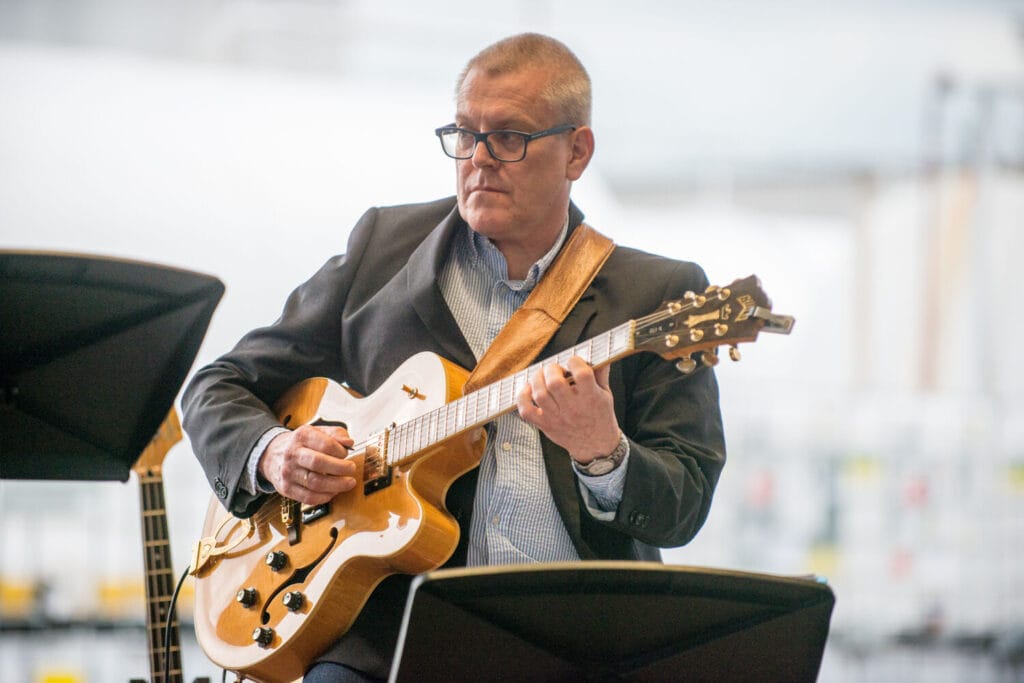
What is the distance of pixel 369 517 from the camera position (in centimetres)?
164

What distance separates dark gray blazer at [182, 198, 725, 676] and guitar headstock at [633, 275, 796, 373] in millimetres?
187

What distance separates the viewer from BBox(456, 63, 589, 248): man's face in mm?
1732

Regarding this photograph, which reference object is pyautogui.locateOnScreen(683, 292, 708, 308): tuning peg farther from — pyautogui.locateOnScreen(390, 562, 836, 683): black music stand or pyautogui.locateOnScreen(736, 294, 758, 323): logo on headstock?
pyautogui.locateOnScreen(390, 562, 836, 683): black music stand

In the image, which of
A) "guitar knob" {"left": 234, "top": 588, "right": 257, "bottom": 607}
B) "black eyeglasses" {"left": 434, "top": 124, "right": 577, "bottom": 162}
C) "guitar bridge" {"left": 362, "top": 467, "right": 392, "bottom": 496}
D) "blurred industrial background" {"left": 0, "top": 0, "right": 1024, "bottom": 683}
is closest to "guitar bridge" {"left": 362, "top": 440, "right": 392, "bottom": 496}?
"guitar bridge" {"left": 362, "top": 467, "right": 392, "bottom": 496}

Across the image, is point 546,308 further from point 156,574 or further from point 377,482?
point 156,574

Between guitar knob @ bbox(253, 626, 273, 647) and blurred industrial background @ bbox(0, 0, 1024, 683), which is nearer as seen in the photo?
guitar knob @ bbox(253, 626, 273, 647)

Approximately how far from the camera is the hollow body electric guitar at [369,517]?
4.92 ft

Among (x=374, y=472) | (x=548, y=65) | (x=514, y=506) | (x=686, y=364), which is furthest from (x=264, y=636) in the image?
(x=548, y=65)

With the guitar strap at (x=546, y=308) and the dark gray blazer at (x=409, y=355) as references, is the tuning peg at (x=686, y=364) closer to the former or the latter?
the dark gray blazer at (x=409, y=355)

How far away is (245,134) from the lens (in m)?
4.21

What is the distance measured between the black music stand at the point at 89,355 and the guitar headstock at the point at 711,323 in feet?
2.47

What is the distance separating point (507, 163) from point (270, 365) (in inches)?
21.1

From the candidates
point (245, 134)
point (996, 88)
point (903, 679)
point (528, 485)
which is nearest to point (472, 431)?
point (528, 485)

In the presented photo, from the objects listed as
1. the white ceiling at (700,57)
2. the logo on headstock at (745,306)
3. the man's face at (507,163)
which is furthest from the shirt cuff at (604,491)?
the white ceiling at (700,57)
